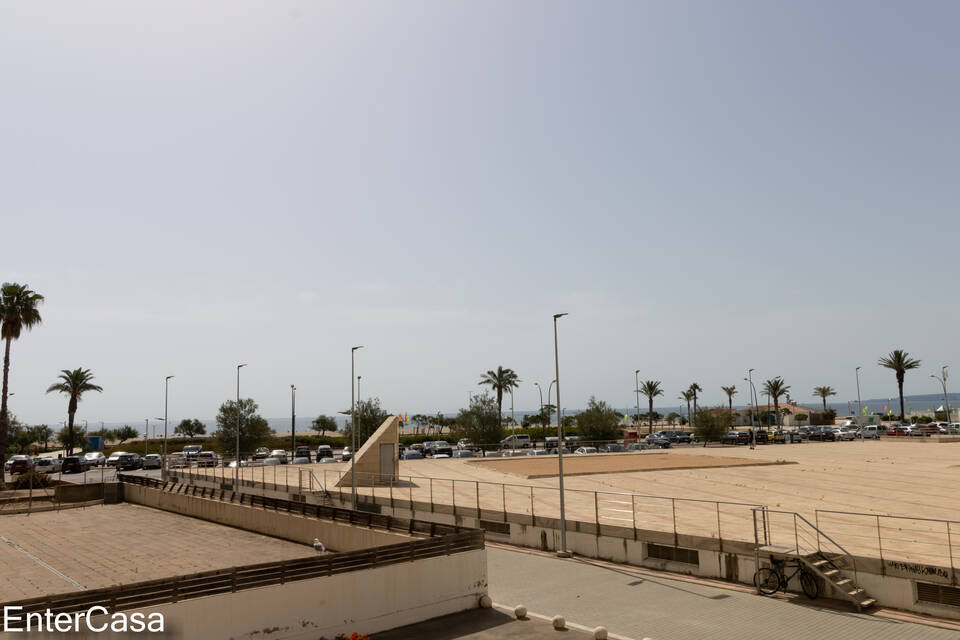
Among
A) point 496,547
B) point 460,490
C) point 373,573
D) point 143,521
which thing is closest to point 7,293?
point 143,521

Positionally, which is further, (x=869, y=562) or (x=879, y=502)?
(x=879, y=502)

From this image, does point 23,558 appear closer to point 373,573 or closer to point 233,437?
point 373,573

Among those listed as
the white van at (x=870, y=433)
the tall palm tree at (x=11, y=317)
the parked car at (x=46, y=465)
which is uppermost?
the tall palm tree at (x=11, y=317)

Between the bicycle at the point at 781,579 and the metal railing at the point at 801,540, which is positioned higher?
the metal railing at the point at 801,540

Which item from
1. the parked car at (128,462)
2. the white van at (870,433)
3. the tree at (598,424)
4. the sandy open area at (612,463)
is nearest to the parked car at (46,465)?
the parked car at (128,462)

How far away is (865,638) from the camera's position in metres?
14.3

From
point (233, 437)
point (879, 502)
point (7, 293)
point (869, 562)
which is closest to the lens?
point (869, 562)

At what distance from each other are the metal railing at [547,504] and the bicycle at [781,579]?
1736mm

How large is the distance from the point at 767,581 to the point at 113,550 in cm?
2556

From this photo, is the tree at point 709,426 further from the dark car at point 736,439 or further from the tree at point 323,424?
the tree at point 323,424

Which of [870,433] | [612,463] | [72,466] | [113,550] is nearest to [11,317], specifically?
[72,466]

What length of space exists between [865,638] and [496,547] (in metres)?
14.1

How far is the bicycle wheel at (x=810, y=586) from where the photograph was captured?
57.3ft

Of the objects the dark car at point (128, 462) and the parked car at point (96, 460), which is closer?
the dark car at point (128, 462)
